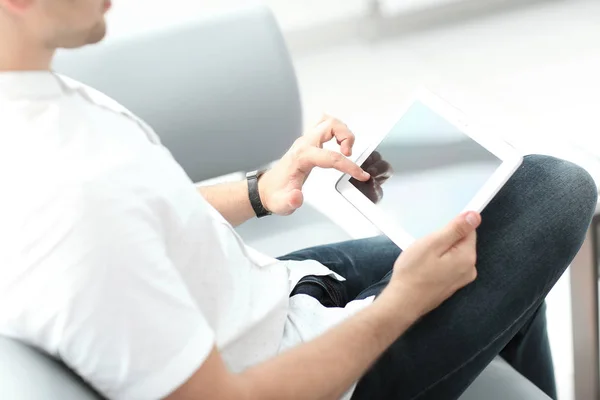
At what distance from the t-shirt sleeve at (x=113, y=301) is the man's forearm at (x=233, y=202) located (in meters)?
0.46

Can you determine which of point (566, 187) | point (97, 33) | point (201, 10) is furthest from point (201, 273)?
point (201, 10)

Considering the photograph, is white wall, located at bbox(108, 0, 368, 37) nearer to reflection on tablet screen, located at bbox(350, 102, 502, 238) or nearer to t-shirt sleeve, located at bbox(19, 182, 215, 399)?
reflection on tablet screen, located at bbox(350, 102, 502, 238)

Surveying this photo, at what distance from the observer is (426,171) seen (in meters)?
1.06

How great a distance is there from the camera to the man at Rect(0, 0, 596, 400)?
26.1 inches

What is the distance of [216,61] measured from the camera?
1.41 m

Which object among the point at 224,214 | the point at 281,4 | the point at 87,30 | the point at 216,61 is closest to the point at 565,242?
the point at 224,214

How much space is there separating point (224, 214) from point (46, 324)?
54 cm

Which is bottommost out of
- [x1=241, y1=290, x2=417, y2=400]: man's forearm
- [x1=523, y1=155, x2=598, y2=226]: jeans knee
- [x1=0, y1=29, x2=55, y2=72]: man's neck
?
[x1=241, y1=290, x2=417, y2=400]: man's forearm

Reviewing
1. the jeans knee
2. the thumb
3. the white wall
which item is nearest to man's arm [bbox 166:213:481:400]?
the thumb

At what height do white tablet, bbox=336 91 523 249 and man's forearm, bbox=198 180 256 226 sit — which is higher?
white tablet, bbox=336 91 523 249

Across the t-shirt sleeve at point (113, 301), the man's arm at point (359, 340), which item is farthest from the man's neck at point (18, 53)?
the man's arm at point (359, 340)

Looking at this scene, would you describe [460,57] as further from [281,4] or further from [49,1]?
[49,1]

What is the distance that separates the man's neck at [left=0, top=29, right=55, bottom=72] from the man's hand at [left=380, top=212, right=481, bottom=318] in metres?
0.47

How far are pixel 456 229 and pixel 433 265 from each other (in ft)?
0.17
